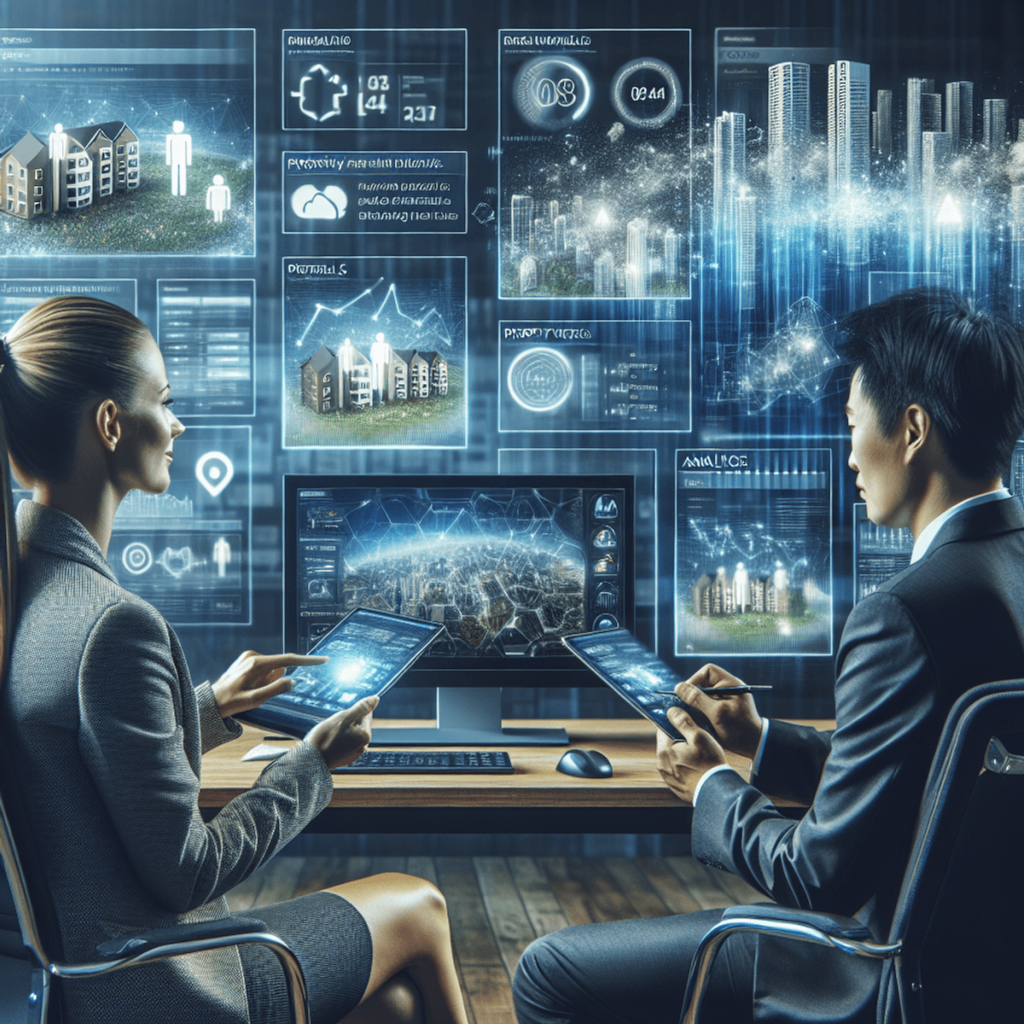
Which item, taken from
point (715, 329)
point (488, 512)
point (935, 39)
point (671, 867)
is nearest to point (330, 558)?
point (488, 512)

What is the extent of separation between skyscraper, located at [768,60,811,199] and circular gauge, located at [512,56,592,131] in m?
0.53

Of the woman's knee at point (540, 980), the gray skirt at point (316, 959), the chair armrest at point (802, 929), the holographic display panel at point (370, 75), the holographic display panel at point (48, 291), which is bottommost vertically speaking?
the woman's knee at point (540, 980)

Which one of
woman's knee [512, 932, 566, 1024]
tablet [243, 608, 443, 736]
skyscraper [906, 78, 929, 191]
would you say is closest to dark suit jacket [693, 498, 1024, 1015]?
woman's knee [512, 932, 566, 1024]

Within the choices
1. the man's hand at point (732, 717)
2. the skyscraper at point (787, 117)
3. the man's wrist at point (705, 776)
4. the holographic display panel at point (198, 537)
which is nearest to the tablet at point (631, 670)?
the man's hand at point (732, 717)

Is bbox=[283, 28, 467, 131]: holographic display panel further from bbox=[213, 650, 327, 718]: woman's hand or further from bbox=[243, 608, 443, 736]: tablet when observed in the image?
bbox=[213, 650, 327, 718]: woman's hand

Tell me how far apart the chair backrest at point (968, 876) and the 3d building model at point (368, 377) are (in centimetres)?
182

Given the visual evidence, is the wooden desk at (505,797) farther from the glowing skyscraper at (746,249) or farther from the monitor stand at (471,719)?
the glowing skyscraper at (746,249)

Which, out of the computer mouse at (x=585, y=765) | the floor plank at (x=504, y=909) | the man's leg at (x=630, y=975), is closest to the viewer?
the man's leg at (x=630, y=975)

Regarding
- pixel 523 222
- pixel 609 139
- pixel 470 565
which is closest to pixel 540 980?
pixel 470 565

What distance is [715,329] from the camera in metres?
2.50

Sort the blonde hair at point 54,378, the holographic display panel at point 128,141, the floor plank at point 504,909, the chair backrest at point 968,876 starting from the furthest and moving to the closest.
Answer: the holographic display panel at point 128,141
the floor plank at point 504,909
the blonde hair at point 54,378
the chair backrest at point 968,876

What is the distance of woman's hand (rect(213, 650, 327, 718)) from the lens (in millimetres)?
1595

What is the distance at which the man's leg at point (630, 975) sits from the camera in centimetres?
132

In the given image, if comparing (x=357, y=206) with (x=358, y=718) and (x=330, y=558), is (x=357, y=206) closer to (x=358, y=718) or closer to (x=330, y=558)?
(x=330, y=558)
